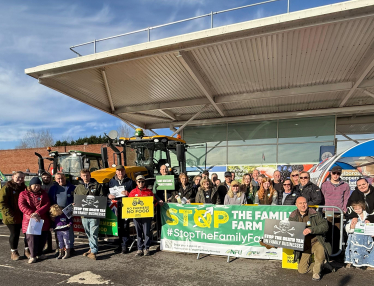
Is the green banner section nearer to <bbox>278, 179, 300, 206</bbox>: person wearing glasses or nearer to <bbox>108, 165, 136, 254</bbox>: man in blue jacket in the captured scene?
<bbox>108, 165, 136, 254</bbox>: man in blue jacket

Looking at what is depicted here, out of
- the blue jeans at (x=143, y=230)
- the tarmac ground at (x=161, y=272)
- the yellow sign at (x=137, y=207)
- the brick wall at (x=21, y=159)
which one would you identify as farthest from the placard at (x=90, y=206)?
the brick wall at (x=21, y=159)

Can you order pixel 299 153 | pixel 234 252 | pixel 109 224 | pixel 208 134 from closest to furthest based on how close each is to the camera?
pixel 234 252 < pixel 109 224 < pixel 299 153 < pixel 208 134

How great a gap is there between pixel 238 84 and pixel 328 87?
13.3 feet

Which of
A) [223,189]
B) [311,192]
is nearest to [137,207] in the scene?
[223,189]

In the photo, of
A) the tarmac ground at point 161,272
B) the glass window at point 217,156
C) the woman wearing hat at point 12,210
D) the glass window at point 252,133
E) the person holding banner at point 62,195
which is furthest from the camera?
the glass window at point 217,156

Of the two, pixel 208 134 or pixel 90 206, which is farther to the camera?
pixel 208 134

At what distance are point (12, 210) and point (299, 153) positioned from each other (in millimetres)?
14911

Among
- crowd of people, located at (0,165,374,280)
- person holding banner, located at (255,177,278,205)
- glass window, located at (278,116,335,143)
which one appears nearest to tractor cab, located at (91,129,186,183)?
crowd of people, located at (0,165,374,280)

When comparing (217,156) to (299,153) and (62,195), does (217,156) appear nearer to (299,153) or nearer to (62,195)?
(299,153)

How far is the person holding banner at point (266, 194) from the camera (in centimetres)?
576

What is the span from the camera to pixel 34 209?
5324 millimetres

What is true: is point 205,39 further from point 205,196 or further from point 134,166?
point 205,196

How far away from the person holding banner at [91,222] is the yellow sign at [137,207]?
70 centimetres

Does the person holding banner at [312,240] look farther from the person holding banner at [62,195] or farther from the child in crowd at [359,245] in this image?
the person holding banner at [62,195]
